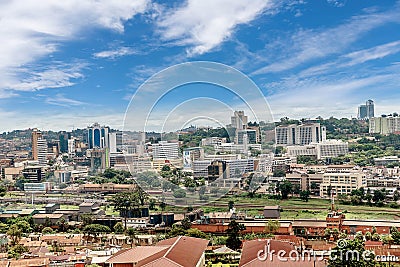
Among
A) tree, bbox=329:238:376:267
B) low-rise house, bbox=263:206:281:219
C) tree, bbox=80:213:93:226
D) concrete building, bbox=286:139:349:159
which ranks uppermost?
Result: concrete building, bbox=286:139:349:159

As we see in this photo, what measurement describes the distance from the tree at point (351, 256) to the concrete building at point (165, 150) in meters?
2.31

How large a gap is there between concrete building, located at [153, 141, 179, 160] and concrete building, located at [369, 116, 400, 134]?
1419cm

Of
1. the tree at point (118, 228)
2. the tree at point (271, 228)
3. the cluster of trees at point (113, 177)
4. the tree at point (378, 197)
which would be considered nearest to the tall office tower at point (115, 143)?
the cluster of trees at point (113, 177)

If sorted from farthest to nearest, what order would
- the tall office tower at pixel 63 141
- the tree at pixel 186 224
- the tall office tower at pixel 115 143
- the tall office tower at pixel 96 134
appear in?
the tall office tower at pixel 63 141
the tall office tower at pixel 96 134
the tall office tower at pixel 115 143
the tree at pixel 186 224

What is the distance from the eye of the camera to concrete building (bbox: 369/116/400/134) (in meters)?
17.3

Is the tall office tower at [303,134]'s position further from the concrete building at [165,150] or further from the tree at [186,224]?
the concrete building at [165,150]

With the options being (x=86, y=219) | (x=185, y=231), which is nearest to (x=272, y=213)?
(x=185, y=231)

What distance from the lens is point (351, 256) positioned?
2.94m

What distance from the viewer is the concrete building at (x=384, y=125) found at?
17.3m

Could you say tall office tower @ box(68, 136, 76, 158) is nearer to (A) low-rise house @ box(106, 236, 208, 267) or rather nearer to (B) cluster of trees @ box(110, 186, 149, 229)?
(B) cluster of trees @ box(110, 186, 149, 229)

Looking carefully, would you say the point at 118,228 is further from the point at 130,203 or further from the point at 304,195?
the point at 304,195

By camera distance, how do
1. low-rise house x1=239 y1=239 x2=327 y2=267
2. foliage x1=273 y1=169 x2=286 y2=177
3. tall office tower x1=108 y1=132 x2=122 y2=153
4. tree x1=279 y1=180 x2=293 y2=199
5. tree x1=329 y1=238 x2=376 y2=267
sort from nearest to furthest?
1. tree x1=329 y1=238 x2=376 y2=267
2. low-rise house x1=239 y1=239 x2=327 y2=267
3. tall office tower x1=108 y1=132 x2=122 y2=153
4. tree x1=279 y1=180 x2=293 y2=199
5. foliage x1=273 y1=169 x2=286 y2=177

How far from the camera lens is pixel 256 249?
3.43 meters

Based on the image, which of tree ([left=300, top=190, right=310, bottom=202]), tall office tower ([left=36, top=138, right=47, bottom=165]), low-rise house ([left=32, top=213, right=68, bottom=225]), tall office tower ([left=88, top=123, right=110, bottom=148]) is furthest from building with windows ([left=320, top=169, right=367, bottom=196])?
tall office tower ([left=36, top=138, right=47, bottom=165])
